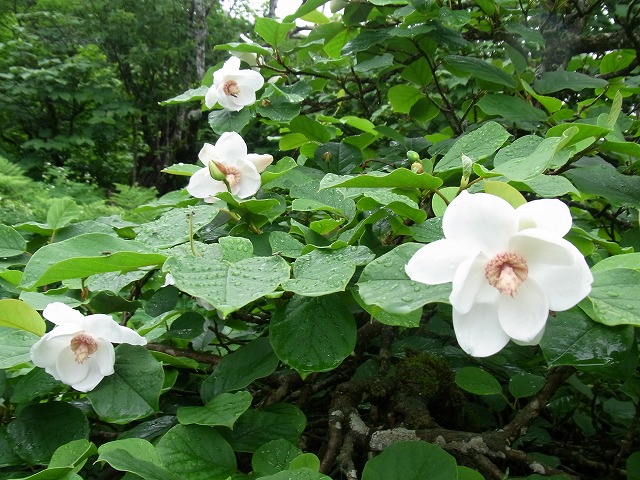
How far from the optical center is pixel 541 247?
0.43 metres

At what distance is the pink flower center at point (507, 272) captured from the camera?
0.43m

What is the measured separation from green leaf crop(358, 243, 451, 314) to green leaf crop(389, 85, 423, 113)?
95 cm

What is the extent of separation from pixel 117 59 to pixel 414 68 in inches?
336

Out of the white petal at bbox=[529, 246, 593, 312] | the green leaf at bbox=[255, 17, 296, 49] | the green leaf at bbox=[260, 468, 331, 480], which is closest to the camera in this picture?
the white petal at bbox=[529, 246, 593, 312]

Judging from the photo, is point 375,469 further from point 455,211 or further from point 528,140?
point 528,140

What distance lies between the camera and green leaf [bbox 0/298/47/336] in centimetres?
60

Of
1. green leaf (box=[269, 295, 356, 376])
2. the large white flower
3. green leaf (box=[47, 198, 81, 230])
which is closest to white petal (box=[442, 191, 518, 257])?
the large white flower

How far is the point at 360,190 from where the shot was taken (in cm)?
69

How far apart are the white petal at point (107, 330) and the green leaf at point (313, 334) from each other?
193 millimetres

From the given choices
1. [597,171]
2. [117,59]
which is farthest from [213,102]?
[117,59]

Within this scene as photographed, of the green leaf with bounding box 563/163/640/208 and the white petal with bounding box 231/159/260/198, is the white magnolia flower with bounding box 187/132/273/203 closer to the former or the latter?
the white petal with bounding box 231/159/260/198

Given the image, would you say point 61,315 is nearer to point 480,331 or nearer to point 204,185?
point 204,185

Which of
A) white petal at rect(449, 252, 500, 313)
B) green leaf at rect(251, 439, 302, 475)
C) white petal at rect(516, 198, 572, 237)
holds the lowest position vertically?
green leaf at rect(251, 439, 302, 475)

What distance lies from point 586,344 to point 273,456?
37 centimetres
